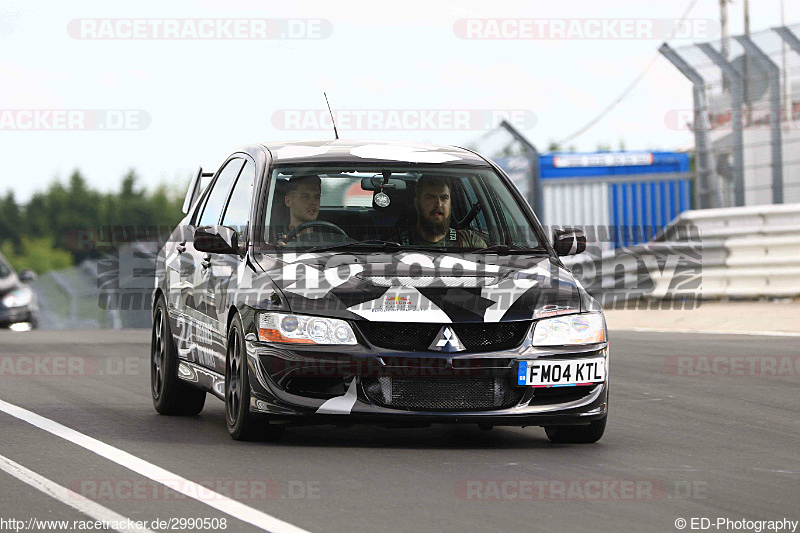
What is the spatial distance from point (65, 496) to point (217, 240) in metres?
2.27

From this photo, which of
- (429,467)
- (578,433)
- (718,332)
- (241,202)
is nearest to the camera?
(429,467)

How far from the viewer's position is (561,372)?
7988mm

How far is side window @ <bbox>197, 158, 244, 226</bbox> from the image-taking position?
32.2 feet

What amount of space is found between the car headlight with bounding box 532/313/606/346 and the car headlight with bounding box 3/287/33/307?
18.8 m

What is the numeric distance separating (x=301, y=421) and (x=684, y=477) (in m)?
1.98

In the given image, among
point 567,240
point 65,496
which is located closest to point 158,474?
point 65,496

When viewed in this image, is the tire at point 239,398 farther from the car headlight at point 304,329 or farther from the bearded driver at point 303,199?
the bearded driver at point 303,199

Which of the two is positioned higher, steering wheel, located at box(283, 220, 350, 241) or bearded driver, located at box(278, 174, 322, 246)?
bearded driver, located at box(278, 174, 322, 246)

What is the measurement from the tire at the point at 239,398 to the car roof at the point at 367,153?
48.6 inches

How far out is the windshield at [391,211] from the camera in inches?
344

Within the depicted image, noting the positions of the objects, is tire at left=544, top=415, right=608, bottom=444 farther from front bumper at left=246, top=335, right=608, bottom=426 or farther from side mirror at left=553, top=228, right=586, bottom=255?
side mirror at left=553, top=228, right=586, bottom=255

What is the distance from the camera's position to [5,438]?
28.3 ft

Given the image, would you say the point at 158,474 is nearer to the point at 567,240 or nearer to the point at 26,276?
the point at 567,240

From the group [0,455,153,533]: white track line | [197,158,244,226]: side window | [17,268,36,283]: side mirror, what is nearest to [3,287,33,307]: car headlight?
[17,268,36,283]: side mirror
